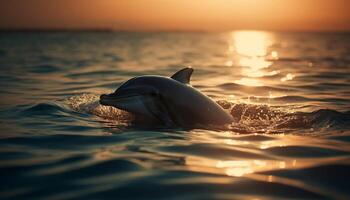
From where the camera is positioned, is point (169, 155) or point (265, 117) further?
point (265, 117)

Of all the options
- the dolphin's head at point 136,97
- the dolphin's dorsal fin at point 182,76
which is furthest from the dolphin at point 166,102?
the dolphin's dorsal fin at point 182,76

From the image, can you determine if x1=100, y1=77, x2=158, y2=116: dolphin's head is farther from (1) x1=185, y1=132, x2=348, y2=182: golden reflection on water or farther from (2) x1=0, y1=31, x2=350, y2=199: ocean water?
(1) x1=185, y1=132, x2=348, y2=182: golden reflection on water

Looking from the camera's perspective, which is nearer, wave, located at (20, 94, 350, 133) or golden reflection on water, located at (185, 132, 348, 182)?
golden reflection on water, located at (185, 132, 348, 182)

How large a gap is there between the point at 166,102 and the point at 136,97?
0.54 meters

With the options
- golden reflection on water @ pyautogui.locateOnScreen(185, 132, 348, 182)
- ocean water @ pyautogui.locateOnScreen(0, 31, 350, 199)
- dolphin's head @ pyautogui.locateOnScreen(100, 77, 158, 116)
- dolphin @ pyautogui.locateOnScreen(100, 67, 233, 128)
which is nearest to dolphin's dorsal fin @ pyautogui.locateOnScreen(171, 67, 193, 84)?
dolphin @ pyautogui.locateOnScreen(100, 67, 233, 128)

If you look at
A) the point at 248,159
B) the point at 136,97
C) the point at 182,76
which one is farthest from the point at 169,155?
the point at 182,76

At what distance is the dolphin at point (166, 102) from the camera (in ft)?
27.1

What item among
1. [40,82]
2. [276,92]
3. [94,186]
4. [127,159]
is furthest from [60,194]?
[40,82]

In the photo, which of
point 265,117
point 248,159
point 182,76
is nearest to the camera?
point 248,159

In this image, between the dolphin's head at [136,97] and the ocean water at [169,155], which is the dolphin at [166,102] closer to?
the dolphin's head at [136,97]

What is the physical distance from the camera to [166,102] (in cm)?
825

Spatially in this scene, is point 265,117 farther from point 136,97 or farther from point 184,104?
point 136,97

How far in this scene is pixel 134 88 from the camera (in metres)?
8.38

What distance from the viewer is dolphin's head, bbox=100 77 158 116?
8.25 metres
